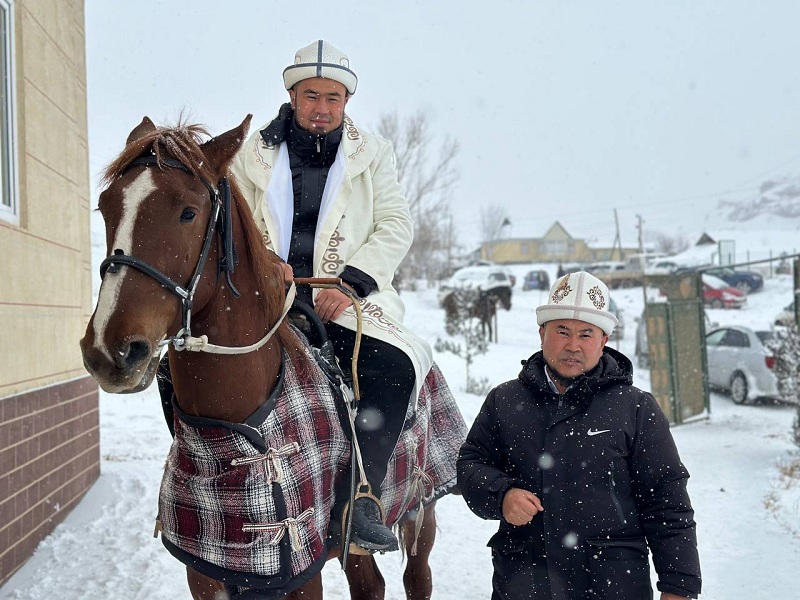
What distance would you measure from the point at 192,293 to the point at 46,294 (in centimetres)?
347

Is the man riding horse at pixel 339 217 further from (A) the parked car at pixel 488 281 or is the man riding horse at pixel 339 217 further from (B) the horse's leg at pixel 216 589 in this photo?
(A) the parked car at pixel 488 281

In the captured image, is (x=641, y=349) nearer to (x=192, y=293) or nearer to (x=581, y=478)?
(x=581, y=478)

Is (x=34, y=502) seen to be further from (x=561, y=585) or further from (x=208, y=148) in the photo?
(x=561, y=585)

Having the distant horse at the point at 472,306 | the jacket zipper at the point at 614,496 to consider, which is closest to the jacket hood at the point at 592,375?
the jacket zipper at the point at 614,496

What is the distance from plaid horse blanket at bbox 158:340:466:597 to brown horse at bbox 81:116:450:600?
3cm

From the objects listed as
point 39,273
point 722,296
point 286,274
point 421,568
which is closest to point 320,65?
point 286,274

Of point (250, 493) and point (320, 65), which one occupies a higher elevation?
point (320, 65)

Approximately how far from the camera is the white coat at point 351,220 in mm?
3070

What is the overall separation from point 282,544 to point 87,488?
4336 mm

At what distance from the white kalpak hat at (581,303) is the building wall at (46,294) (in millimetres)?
3263

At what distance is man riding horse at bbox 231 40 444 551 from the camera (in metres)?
2.94

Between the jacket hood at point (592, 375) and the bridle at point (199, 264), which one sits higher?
the bridle at point (199, 264)

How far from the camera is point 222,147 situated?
2.37 meters

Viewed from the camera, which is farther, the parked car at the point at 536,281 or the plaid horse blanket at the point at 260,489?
the parked car at the point at 536,281
